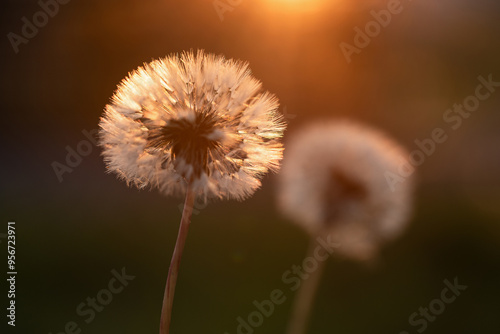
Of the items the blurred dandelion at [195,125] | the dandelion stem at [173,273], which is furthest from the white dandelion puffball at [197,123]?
the dandelion stem at [173,273]

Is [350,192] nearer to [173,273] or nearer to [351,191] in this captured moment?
[351,191]

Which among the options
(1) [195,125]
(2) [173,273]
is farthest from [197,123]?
(2) [173,273]

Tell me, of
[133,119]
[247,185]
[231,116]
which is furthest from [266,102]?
[133,119]

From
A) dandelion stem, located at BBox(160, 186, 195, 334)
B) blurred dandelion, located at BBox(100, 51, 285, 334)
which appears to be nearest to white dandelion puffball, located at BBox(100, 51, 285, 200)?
blurred dandelion, located at BBox(100, 51, 285, 334)

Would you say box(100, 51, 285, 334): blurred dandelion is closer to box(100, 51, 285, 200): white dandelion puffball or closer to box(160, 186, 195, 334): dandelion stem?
box(100, 51, 285, 200): white dandelion puffball

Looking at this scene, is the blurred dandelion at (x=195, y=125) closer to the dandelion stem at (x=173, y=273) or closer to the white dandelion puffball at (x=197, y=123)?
the white dandelion puffball at (x=197, y=123)

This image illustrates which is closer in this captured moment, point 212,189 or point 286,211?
point 212,189

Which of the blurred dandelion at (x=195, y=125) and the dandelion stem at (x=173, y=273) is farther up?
the blurred dandelion at (x=195, y=125)

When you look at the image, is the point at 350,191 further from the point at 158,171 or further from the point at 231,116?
the point at 158,171
